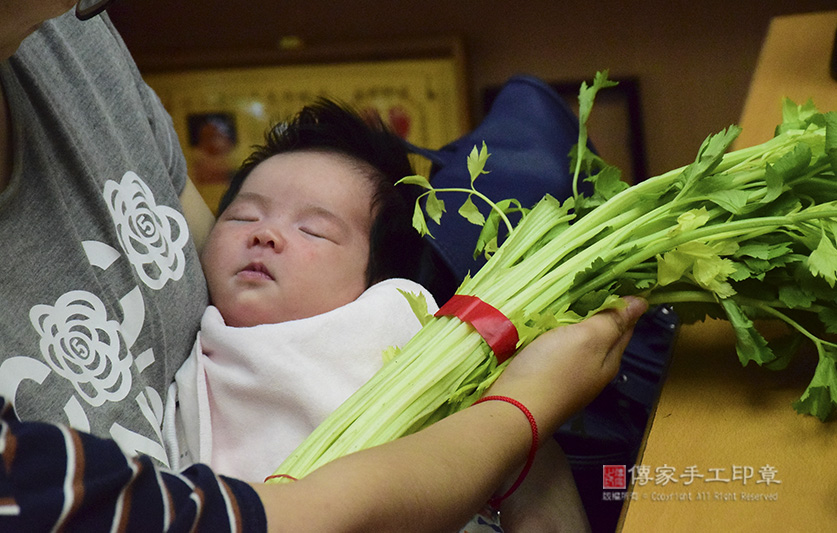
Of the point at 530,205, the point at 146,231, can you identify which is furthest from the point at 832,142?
the point at 146,231

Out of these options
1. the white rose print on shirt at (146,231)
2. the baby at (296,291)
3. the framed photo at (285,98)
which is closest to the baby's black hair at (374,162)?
the baby at (296,291)

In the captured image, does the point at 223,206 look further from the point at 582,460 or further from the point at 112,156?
the point at 582,460

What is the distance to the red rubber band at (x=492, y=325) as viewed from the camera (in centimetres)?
85

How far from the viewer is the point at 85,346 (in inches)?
31.4

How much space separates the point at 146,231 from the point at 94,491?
0.51 meters

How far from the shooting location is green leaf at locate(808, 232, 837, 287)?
79cm

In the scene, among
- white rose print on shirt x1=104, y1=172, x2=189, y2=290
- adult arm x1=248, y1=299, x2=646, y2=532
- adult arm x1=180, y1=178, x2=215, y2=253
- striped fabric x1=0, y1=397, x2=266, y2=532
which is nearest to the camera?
striped fabric x1=0, y1=397, x2=266, y2=532

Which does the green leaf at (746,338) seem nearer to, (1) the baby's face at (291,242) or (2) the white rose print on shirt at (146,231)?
(1) the baby's face at (291,242)

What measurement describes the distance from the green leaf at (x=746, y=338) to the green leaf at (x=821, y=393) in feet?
0.21

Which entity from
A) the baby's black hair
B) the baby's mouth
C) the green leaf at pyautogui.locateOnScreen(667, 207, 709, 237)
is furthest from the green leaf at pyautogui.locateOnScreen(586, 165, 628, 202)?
the baby's mouth

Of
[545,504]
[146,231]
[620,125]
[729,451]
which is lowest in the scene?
[620,125]

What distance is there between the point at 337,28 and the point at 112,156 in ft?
6.53

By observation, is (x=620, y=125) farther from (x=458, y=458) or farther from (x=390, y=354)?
(x=458, y=458)

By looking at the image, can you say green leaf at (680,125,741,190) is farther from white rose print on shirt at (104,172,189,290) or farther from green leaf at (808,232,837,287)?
white rose print on shirt at (104,172,189,290)
